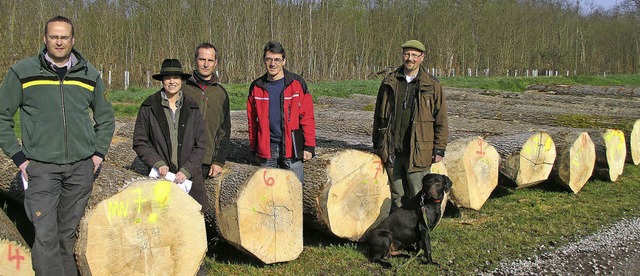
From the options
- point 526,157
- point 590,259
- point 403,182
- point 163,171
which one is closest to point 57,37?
point 163,171

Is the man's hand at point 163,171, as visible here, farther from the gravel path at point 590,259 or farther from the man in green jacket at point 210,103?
the gravel path at point 590,259

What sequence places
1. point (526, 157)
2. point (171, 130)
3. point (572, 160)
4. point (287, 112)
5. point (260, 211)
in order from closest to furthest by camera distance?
point (171, 130)
point (260, 211)
point (287, 112)
point (526, 157)
point (572, 160)

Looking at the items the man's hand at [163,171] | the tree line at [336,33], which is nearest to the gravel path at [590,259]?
the man's hand at [163,171]

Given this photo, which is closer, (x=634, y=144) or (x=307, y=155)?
(x=307, y=155)

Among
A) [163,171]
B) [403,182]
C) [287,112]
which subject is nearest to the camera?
[163,171]

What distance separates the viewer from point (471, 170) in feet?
21.0

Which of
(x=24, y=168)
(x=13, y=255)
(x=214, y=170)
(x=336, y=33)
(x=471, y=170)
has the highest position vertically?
(x=336, y=33)

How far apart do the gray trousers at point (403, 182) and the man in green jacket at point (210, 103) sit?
6.04 ft

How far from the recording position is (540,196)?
756 cm

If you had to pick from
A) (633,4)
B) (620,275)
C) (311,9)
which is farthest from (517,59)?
(620,275)

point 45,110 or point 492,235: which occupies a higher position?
point 45,110

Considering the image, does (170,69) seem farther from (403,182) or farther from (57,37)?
(403,182)

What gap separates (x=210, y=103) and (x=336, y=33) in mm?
26470

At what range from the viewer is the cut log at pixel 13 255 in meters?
3.39
